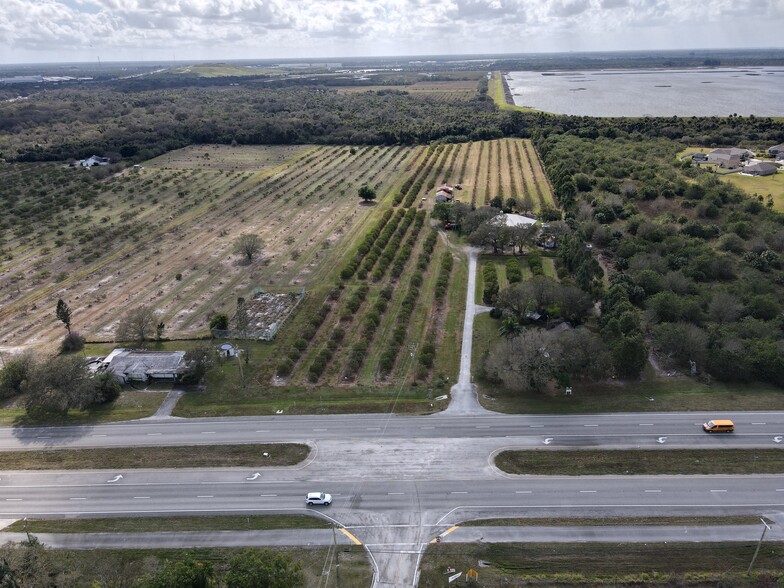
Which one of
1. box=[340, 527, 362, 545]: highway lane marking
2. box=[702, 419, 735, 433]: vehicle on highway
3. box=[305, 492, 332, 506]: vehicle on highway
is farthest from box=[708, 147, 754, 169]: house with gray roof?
box=[340, 527, 362, 545]: highway lane marking

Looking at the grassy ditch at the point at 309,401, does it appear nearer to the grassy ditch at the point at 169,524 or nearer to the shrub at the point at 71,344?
the grassy ditch at the point at 169,524

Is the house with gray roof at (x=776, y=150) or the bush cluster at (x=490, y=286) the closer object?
the bush cluster at (x=490, y=286)

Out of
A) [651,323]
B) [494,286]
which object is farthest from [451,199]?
[651,323]

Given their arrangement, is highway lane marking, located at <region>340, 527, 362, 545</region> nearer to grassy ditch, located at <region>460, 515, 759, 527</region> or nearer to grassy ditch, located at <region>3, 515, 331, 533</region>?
grassy ditch, located at <region>3, 515, 331, 533</region>

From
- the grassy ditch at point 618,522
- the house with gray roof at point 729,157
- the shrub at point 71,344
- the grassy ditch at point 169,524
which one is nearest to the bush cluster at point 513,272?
the grassy ditch at point 618,522

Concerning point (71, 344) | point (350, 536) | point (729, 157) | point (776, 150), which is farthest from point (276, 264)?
point (776, 150)

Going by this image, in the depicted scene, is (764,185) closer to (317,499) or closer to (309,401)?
(309,401)
